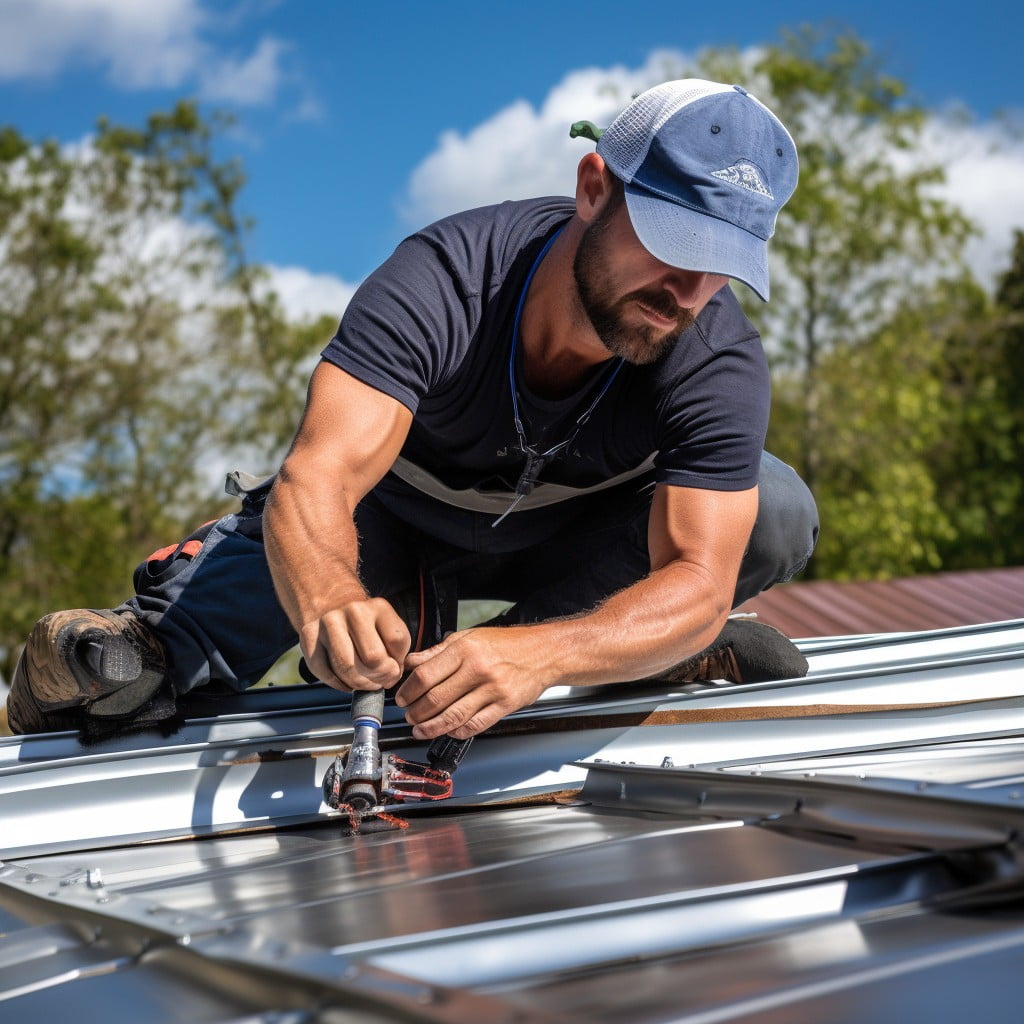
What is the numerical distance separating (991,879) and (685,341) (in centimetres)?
133

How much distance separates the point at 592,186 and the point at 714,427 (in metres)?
0.53

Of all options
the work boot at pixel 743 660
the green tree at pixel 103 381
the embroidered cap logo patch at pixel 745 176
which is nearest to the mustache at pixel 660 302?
the embroidered cap logo patch at pixel 745 176

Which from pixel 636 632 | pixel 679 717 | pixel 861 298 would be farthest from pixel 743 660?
pixel 861 298

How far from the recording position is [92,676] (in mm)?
2121

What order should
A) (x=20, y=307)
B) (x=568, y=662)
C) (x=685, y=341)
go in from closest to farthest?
(x=568, y=662) → (x=685, y=341) → (x=20, y=307)

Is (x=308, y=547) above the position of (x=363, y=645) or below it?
above

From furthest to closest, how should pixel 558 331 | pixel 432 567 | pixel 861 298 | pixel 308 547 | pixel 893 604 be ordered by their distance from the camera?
pixel 861 298 < pixel 893 604 < pixel 432 567 < pixel 558 331 < pixel 308 547

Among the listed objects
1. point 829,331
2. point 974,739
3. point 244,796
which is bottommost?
point 974,739

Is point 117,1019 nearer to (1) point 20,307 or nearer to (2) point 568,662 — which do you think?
(2) point 568,662

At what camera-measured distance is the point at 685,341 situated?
7.55 ft

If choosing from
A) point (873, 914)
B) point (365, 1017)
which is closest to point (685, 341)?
point (873, 914)

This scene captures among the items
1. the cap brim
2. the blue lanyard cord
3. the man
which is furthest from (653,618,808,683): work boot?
the cap brim

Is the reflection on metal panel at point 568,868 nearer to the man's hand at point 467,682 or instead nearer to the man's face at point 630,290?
the man's hand at point 467,682

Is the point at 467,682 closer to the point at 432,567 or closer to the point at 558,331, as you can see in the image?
the point at 558,331
